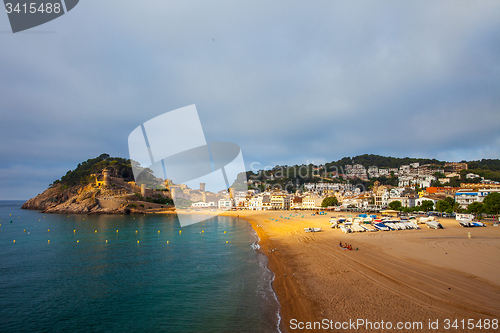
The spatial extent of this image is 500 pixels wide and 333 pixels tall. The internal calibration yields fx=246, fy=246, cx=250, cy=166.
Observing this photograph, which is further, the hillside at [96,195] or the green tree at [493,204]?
the hillside at [96,195]

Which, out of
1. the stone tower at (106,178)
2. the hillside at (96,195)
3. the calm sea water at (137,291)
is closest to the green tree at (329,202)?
the hillside at (96,195)

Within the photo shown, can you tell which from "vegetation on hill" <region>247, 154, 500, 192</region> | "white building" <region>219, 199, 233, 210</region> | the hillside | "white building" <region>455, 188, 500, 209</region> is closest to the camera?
"white building" <region>455, 188, 500, 209</region>

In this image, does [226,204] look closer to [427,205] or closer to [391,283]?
[427,205]

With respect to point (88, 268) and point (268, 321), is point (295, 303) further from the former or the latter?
point (88, 268)

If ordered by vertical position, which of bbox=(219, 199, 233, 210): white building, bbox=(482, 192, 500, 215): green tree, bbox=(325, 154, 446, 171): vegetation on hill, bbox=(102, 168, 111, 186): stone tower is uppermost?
bbox=(325, 154, 446, 171): vegetation on hill

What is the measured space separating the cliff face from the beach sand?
68188 mm

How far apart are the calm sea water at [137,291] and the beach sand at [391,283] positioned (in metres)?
1.23

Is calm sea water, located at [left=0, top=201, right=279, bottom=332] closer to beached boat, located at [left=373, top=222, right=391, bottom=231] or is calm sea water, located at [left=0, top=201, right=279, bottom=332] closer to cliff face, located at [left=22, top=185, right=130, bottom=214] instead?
beached boat, located at [left=373, top=222, right=391, bottom=231]

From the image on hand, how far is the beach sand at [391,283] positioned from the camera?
24.8 feet

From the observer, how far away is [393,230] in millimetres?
25609

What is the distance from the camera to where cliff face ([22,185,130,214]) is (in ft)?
227

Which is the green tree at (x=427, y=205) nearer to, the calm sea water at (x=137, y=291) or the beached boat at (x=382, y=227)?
the beached boat at (x=382, y=227)

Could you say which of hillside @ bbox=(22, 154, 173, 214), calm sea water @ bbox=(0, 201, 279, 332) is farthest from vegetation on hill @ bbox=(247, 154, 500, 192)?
calm sea water @ bbox=(0, 201, 279, 332)

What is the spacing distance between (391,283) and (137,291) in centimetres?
1115
